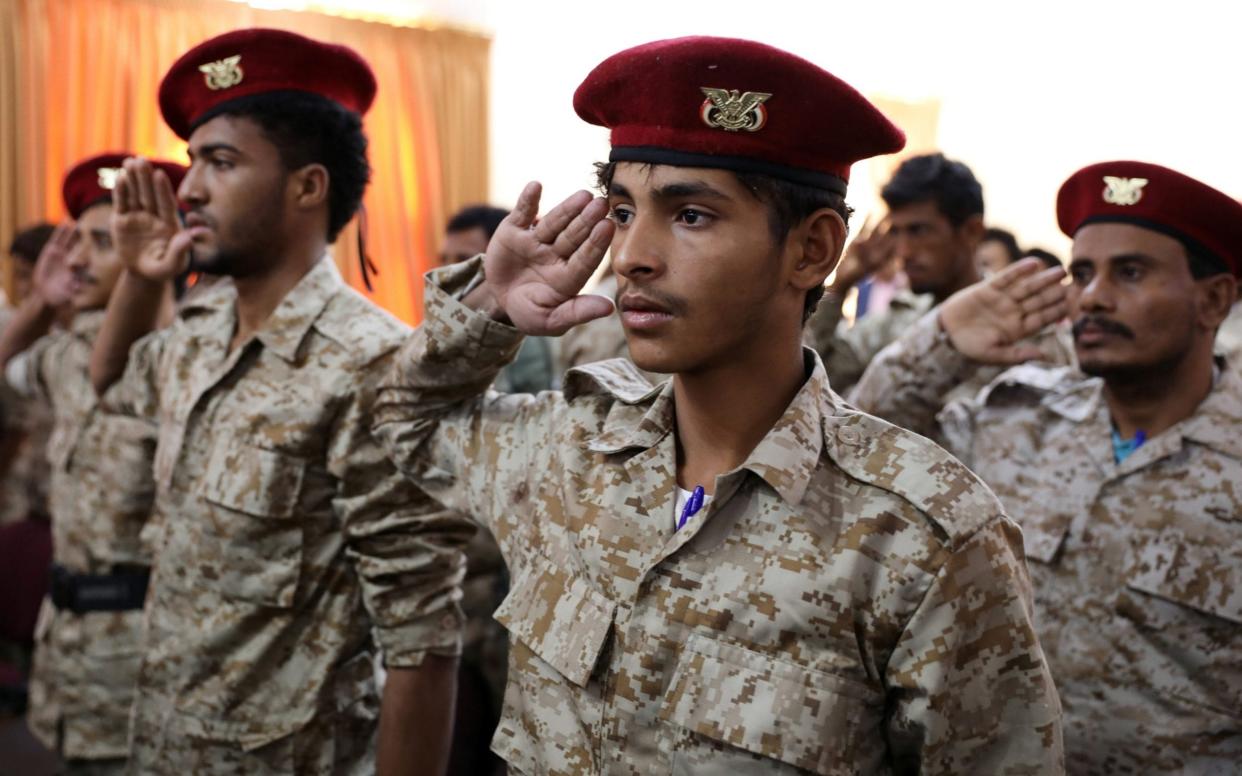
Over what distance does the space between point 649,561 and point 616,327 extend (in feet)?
6.75

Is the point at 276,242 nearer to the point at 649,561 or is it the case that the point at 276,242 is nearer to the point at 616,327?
the point at 649,561

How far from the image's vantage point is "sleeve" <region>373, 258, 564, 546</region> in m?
1.37

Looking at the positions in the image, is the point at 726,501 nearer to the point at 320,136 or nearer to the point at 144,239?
the point at 320,136

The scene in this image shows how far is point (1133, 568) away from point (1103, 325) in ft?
1.45

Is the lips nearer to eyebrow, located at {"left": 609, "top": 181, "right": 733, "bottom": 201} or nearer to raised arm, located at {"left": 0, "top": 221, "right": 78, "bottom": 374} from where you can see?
eyebrow, located at {"left": 609, "top": 181, "right": 733, "bottom": 201}

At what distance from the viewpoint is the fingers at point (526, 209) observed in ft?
4.34

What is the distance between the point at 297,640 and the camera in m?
1.83

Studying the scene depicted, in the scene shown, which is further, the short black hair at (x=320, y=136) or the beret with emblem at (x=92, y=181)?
the beret with emblem at (x=92, y=181)

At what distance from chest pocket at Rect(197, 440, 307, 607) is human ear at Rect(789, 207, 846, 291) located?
937 millimetres

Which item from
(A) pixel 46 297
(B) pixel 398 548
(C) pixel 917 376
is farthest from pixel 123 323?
(C) pixel 917 376

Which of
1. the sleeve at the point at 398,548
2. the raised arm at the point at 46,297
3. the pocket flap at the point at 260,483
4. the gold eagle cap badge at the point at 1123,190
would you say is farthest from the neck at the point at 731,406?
the raised arm at the point at 46,297

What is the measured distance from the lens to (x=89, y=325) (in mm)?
2988

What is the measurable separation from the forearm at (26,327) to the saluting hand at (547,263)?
2.63 meters

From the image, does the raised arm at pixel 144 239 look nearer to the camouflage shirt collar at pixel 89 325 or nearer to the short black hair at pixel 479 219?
the camouflage shirt collar at pixel 89 325
